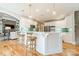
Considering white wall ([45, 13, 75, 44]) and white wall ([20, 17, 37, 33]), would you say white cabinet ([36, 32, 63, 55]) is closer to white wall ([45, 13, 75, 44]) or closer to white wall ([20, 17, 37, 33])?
white wall ([45, 13, 75, 44])

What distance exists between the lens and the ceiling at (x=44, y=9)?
2.85 meters

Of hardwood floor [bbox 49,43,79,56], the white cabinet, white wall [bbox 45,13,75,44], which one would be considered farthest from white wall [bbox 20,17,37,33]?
hardwood floor [bbox 49,43,79,56]

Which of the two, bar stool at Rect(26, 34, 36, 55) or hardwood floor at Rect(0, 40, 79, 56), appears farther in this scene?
bar stool at Rect(26, 34, 36, 55)

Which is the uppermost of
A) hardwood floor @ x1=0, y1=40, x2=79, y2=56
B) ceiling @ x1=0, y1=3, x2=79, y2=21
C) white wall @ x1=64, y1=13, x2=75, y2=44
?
ceiling @ x1=0, y1=3, x2=79, y2=21

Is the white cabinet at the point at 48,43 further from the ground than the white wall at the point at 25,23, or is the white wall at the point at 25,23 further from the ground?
the white wall at the point at 25,23

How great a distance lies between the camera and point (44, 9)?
2.89 metres

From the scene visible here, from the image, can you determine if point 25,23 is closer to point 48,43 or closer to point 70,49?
point 48,43

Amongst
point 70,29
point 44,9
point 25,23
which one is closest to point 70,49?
point 70,29

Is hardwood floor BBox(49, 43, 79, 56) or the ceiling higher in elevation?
the ceiling

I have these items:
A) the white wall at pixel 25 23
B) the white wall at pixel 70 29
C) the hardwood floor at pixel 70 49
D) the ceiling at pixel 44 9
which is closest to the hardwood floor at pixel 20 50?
the hardwood floor at pixel 70 49

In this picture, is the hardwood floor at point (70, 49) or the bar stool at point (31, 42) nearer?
the hardwood floor at point (70, 49)

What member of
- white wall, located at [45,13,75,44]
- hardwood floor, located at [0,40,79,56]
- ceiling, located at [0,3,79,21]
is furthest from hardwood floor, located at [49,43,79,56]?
ceiling, located at [0,3,79,21]

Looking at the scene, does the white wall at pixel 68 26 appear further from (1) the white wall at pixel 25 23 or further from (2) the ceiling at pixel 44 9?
(1) the white wall at pixel 25 23

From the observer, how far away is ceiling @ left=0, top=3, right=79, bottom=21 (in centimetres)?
285
